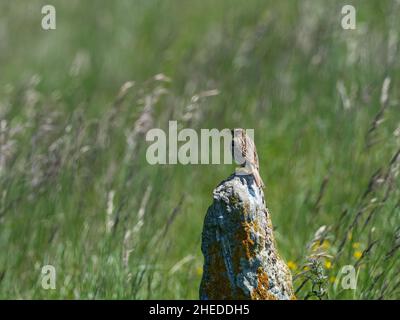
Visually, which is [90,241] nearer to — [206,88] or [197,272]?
[197,272]

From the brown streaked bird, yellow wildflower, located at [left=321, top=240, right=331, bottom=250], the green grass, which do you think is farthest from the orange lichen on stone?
yellow wildflower, located at [left=321, top=240, right=331, bottom=250]

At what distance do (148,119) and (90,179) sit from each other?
0.64 meters

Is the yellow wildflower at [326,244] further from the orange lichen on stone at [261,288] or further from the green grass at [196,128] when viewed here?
the orange lichen on stone at [261,288]

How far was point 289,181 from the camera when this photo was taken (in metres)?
5.95

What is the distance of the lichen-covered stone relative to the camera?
303cm

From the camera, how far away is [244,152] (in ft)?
10.4

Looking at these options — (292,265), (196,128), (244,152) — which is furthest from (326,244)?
(244,152)

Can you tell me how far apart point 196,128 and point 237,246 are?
3.12 meters

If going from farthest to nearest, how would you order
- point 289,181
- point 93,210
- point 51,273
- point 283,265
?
point 289,181, point 93,210, point 51,273, point 283,265

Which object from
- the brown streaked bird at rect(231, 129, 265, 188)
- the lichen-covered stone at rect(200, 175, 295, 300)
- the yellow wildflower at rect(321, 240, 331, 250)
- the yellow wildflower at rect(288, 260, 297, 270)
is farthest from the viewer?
the yellow wildflower at rect(321, 240, 331, 250)

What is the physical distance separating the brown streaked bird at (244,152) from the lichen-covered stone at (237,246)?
7 cm

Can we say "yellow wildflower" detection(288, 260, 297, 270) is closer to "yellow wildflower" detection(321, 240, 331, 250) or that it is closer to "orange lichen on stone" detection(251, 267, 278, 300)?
"yellow wildflower" detection(321, 240, 331, 250)

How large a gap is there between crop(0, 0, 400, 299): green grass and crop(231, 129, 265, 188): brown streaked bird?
58 cm

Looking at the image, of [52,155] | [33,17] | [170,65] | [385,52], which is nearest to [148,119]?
[52,155]
